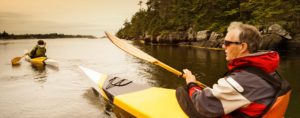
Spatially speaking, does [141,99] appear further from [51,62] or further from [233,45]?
[51,62]

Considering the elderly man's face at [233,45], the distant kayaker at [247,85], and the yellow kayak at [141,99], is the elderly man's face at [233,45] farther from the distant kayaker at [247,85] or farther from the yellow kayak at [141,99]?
the yellow kayak at [141,99]

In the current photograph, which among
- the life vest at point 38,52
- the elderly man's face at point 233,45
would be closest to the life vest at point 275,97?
the elderly man's face at point 233,45

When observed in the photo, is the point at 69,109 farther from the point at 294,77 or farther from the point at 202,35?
the point at 202,35

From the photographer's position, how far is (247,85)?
2.47m

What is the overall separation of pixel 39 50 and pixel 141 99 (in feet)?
37.0

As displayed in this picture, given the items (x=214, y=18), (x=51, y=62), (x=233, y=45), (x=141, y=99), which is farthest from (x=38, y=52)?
(x=214, y=18)

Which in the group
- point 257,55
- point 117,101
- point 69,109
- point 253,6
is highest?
point 253,6

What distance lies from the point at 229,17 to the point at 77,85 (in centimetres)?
2893

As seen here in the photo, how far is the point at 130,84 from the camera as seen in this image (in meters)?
6.40

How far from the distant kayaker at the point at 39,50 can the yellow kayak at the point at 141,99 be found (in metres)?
8.70

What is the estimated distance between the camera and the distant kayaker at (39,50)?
571 inches

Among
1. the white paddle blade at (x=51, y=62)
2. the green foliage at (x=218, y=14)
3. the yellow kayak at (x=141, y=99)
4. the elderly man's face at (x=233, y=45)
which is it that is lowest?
the white paddle blade at (x=51, y=62)

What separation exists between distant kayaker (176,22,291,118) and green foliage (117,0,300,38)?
2161 cm

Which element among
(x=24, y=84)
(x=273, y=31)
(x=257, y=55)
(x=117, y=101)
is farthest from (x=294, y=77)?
(x=273, y=31)
